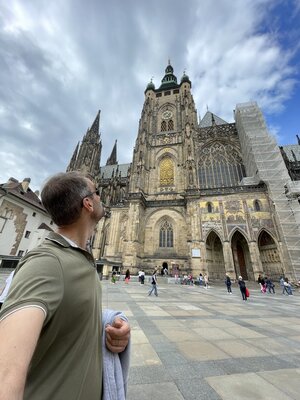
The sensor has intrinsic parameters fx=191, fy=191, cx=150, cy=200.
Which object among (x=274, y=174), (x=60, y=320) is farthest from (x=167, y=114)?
(x=60, y=320)

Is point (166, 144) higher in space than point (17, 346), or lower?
higher

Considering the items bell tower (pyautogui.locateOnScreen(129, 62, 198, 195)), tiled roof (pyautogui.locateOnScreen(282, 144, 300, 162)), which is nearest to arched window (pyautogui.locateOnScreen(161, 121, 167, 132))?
bell tower (pyautogui.locateOnScreen(129, 62, 198, 195))

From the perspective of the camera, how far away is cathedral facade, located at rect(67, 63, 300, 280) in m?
17.6

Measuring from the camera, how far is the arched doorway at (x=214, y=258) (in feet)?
62.0

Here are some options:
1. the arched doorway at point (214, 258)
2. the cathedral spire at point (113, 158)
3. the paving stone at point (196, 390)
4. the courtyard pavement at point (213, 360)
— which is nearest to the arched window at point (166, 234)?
the arched doorway at point (214, 258)

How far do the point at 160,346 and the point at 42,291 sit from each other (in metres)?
3.26

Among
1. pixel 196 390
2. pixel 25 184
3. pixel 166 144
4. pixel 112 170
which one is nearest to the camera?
pixel 196 390

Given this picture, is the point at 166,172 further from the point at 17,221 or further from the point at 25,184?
the point at 17,221

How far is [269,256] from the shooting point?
18.2 m

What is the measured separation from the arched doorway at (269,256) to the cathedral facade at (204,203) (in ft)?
0.29

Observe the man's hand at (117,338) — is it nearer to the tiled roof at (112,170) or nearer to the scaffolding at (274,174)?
the scaffolding at (274,174)

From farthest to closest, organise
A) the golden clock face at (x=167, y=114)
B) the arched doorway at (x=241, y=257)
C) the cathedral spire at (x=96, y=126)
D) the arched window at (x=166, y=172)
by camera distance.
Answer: the cathedral spire at (x=96, y=126) → the golden clock face at (x=167, y=114) → the arched window at (x=166, y=172) → the arched doorway at (x=241, y=257)

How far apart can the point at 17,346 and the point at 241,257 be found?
22.9 metres

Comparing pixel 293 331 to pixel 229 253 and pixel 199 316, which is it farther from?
pixel 229 253
